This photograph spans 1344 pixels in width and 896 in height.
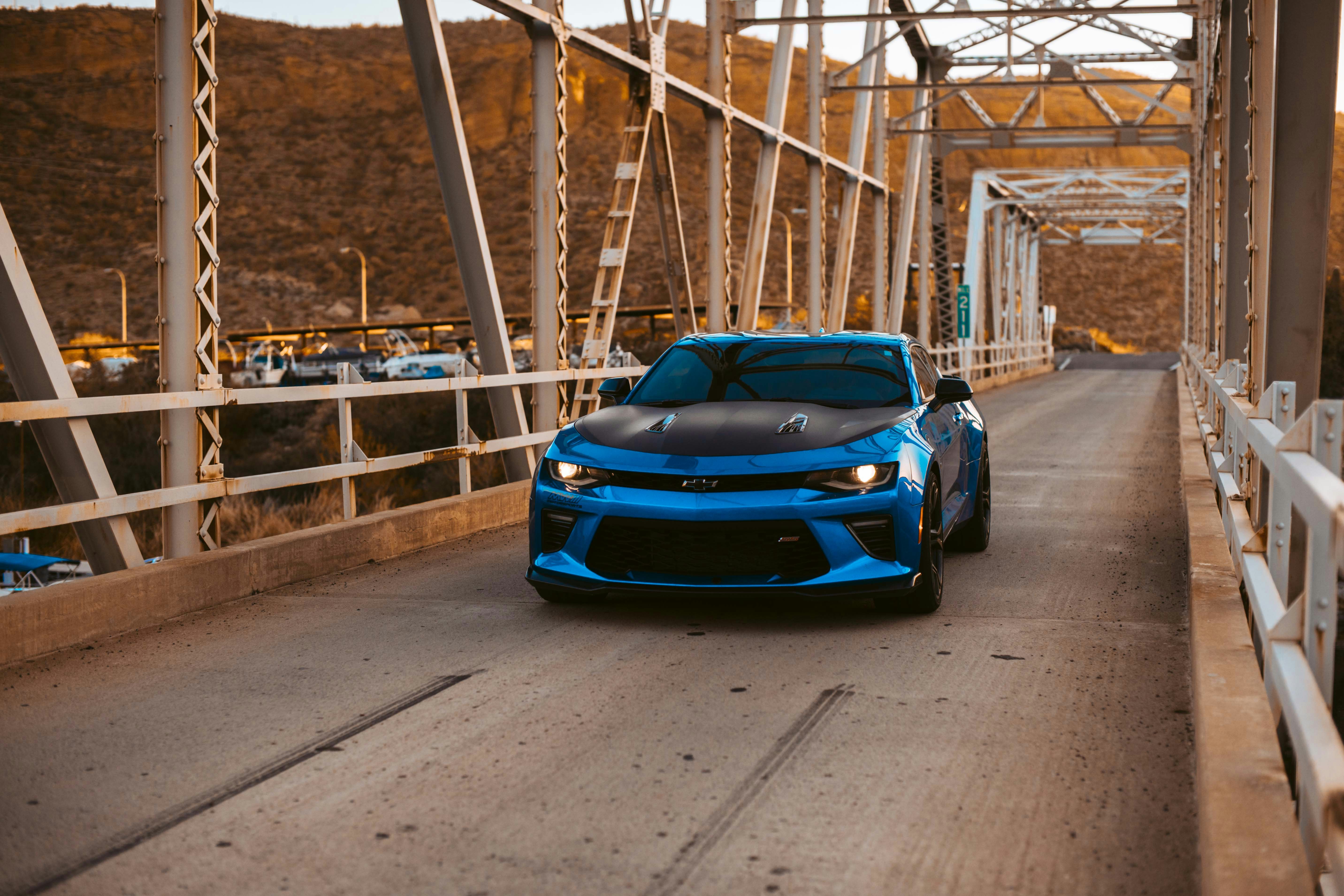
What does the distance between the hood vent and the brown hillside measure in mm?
45867

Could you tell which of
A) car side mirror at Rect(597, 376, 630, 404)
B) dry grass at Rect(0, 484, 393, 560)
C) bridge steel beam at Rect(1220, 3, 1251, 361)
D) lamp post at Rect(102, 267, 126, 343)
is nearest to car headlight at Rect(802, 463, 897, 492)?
car side mirror at Rect(597, 376, 630, 404)

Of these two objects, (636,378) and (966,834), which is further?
(636,378)

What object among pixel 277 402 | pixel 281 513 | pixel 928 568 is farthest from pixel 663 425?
pixel 281 513

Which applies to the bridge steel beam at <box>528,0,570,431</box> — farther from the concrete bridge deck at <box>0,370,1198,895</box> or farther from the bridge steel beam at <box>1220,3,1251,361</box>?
the bridge steel beam at <box>1220,3,1251,361</box>

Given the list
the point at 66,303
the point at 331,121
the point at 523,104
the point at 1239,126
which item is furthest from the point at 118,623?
the point at 523,104

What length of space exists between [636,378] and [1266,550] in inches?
388

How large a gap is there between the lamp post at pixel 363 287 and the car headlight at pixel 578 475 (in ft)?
204

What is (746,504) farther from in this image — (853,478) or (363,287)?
Result: (363,287)

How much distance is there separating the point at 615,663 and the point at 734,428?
146 cm

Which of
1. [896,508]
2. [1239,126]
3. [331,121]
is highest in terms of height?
[331,121]

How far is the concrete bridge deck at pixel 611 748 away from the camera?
3576 millimetres

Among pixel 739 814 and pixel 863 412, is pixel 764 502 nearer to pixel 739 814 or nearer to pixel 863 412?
pixel 863 412

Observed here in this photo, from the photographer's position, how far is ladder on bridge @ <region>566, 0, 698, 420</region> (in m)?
14.3

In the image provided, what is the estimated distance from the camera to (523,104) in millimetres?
158875
